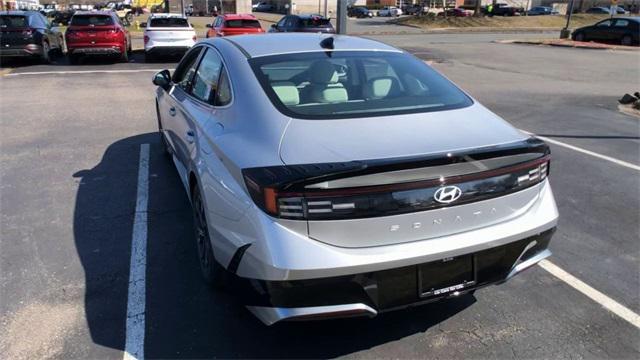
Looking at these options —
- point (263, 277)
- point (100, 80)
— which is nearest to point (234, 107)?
point (263, 277)

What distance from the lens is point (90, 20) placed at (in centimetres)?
1563

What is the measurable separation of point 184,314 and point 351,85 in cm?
184

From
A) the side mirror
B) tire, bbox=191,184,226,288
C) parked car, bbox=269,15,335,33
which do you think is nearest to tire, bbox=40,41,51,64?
parked car, bbox=269,15,335,33

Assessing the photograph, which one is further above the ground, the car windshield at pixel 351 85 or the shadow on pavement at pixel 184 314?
the car windshield at pixel 351 85

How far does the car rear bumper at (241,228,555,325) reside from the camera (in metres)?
2.42

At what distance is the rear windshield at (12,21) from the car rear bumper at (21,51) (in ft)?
1.91

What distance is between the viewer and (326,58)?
3615 mm

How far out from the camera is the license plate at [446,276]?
8.41 ft

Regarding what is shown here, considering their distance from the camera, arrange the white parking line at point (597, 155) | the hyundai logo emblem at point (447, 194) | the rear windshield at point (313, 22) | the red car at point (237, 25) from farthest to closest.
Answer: the rear windshield at point (313, 22) → the red car at point (237, 25) → the white parking line at point (597, 155) → the hyundai logo emblem at point (447, 194)

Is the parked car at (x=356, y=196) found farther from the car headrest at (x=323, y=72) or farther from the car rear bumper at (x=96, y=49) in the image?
the car rear bumper at (x=96, y=49)

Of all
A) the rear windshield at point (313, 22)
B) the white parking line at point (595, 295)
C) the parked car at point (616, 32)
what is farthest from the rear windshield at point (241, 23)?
the parked car at point (616, 32)

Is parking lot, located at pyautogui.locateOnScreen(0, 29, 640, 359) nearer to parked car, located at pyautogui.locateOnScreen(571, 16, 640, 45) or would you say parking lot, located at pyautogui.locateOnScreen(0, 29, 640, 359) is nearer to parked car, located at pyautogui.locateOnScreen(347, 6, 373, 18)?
parked car, located at pyautogui.locateOnScreen(571, 16, 640, 45)

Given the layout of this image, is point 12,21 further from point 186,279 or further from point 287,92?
point 287,92

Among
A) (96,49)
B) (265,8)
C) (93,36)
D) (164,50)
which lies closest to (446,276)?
(164,50)
